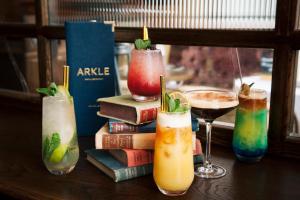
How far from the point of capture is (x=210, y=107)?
0.87m

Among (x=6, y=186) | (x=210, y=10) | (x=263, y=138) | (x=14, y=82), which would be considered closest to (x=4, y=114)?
(x=14, y=82)

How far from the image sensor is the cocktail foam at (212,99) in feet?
2.89

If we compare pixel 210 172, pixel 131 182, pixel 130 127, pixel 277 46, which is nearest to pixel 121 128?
pixel 130 127

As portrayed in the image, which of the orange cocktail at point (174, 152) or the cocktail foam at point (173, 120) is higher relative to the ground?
the cocktail foam at point (173, 120)

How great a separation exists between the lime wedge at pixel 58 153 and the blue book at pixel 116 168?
0.09 m

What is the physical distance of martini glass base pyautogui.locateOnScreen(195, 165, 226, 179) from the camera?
2.97ft

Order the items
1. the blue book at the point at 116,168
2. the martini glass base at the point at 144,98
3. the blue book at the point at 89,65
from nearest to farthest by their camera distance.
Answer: the blue book at the point at 116,168 → the martini glass base at the point at 144,98 → the blue book at the point at 89,65

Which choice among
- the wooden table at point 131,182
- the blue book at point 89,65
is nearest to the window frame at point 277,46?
the wooden table at point 131,182

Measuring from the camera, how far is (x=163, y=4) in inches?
47.1

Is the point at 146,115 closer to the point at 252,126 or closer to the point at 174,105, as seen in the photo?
the point at 174,105

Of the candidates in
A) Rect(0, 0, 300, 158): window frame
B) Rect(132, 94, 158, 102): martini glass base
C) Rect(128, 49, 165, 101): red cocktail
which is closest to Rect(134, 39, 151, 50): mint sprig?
Rect(128, 49, 165, 101): red cocktail

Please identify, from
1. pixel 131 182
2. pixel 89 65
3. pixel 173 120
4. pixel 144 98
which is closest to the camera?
pixel 173 120

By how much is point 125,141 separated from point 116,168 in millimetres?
65

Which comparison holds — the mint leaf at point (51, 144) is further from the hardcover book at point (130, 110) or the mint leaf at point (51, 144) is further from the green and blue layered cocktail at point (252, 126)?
the green and blue layered cocktail at point (252, 126)
